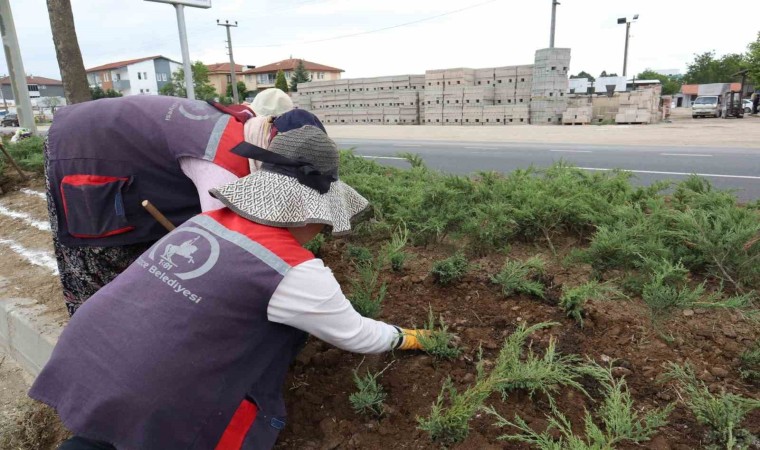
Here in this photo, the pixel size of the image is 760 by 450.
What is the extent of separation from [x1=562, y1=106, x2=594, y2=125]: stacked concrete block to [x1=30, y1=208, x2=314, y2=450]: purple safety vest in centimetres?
1947

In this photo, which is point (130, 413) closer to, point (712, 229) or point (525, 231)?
point (525, 231)

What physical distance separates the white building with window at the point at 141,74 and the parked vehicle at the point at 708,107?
64397 millimetres

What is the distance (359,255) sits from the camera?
3.05 metres

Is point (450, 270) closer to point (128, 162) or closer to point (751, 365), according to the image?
point (751, 365)

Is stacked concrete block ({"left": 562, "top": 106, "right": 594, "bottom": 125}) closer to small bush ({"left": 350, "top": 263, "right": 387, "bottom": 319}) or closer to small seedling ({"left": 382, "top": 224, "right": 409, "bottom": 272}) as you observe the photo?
small seedling ({"left": 382, "top": 224, "right": 409, "bottom": 272})

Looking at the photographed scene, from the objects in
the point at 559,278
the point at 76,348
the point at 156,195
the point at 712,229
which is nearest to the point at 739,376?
the point at 559,278

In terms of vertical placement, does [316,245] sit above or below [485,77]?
below

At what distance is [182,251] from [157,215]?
793 millimetres

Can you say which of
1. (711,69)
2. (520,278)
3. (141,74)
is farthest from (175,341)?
(141,74)

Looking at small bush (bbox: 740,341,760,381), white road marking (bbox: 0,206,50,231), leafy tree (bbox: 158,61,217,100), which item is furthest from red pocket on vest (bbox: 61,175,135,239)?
leafy tree (bbox: 158,61,217,100)

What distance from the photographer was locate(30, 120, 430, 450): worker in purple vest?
1355 mm

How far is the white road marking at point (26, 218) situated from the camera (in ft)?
16.9

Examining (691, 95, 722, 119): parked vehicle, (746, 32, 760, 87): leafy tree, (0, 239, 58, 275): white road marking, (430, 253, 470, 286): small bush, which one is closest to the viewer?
(430, 253, 470, 286): small bush

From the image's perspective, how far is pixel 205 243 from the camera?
143cm
